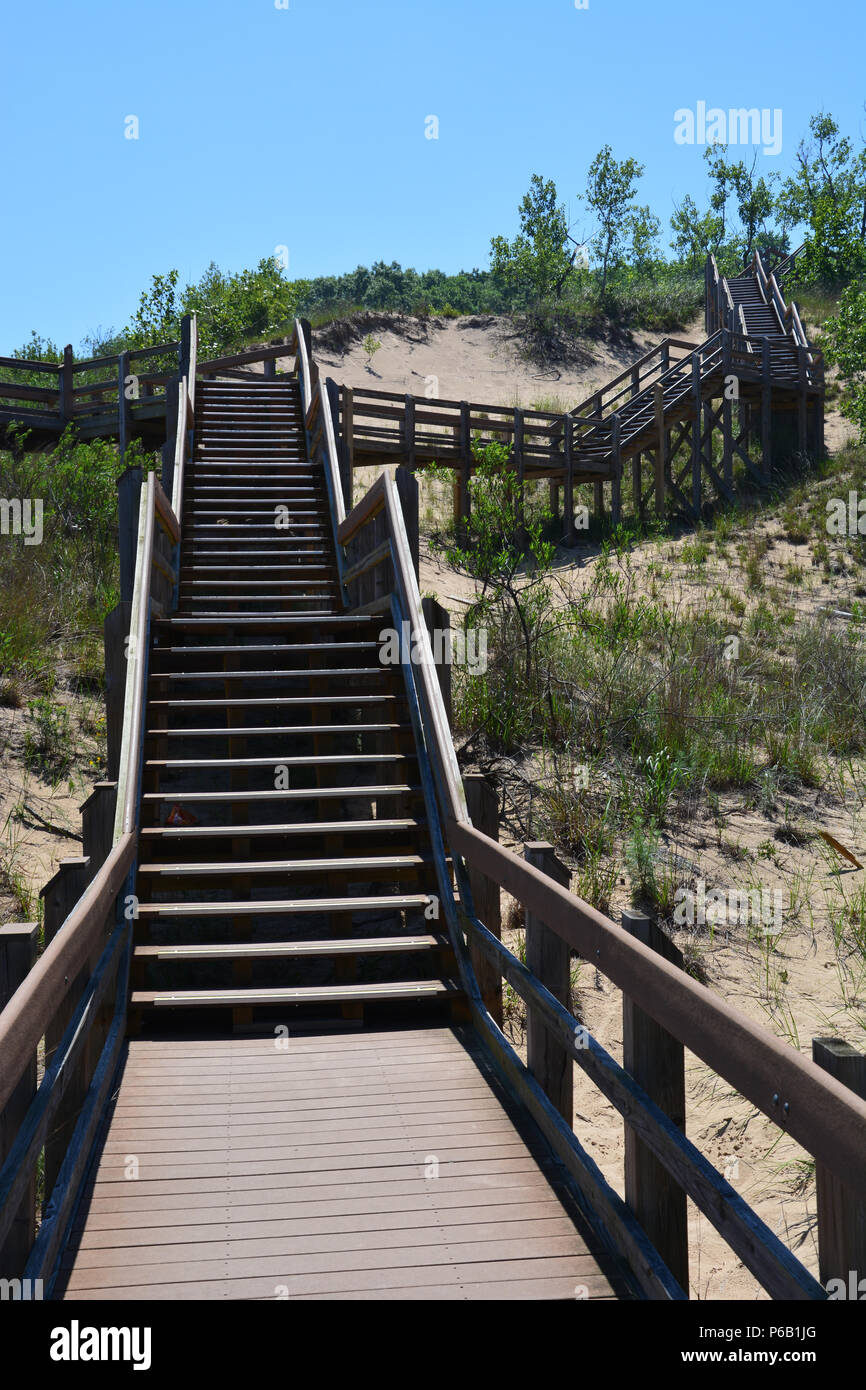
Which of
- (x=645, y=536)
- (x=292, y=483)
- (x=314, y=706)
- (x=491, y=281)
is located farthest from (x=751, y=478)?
(x=491, y=281)

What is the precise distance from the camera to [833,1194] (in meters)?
1.92

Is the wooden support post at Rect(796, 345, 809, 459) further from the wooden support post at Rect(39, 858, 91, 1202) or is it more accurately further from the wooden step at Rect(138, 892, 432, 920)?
the wooden support post at Rect(39, 858, 91, 1202)

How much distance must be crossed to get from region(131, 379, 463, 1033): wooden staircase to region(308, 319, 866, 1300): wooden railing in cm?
36

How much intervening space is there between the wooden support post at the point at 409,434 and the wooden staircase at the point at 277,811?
6.06 m

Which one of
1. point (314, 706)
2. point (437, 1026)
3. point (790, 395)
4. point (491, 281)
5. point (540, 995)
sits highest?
point (491, 281)

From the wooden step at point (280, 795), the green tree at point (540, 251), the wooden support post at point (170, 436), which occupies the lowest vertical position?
the wooden step at point (280, 795)

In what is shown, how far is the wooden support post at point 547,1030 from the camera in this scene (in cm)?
363

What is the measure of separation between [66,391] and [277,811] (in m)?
10.6

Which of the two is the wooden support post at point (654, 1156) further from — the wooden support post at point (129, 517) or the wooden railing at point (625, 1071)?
the wooden support post at point (129, 517)

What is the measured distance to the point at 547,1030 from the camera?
3.63 m

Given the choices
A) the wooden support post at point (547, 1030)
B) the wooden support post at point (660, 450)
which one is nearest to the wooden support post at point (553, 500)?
the wooden support post at point (660, 450)
